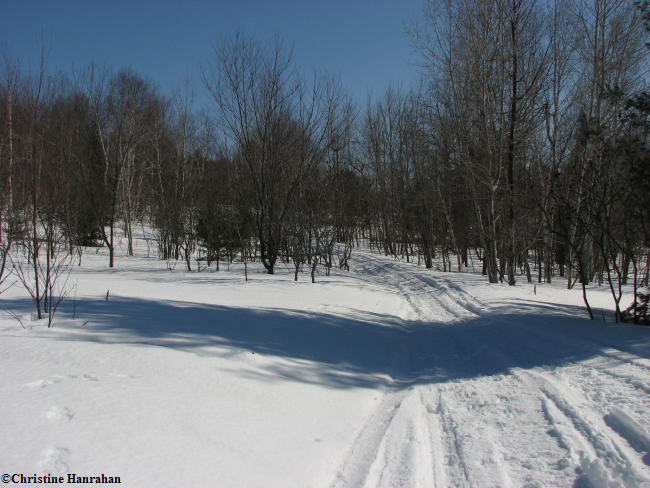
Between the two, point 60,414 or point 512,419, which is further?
point 512,419

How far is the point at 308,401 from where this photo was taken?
4.04m

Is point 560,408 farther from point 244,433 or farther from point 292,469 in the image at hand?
point 244,433

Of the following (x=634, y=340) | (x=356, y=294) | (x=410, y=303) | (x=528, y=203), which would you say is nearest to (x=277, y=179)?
(x=356, y=294)

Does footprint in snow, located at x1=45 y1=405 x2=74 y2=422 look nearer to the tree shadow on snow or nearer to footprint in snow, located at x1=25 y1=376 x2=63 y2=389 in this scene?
footprint in snow, located at x1=25 y1=376 x2=63 y2=389

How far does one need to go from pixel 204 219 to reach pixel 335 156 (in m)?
6.59

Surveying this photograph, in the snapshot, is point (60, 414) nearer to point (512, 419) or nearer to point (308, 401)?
point (308, 401)

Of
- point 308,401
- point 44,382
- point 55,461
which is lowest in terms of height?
point 308,401

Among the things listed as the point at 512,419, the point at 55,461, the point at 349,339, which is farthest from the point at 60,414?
the point at 349,339

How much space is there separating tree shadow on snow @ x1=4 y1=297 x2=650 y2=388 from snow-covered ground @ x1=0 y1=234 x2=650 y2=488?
0.13 feet

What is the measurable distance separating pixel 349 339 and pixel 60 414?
4.50 m

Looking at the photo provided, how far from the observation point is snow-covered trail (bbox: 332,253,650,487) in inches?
107

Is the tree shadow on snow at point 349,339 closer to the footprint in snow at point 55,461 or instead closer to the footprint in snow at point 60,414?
the footprint in snow at point 60,414

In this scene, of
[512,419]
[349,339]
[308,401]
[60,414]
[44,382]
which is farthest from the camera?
[349,339]

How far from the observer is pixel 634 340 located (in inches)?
204
